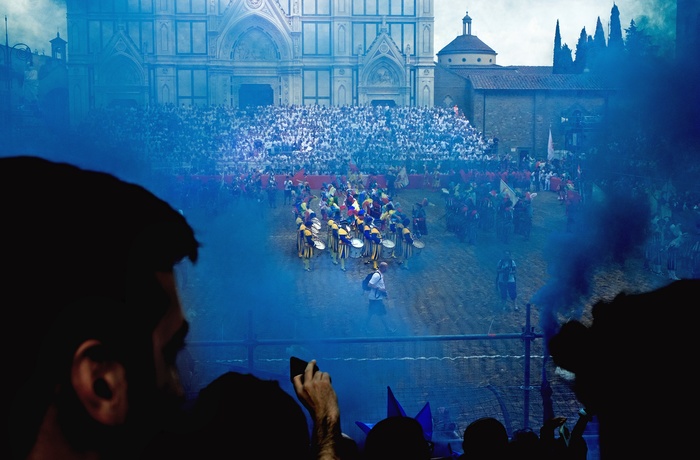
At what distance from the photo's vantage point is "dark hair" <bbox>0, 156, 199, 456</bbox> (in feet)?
3.27

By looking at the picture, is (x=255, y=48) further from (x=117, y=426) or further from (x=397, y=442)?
(x=117, y=426)

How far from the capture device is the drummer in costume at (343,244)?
18.0 metres

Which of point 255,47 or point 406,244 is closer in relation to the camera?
point 406,244

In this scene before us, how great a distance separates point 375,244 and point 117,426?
58.6ft

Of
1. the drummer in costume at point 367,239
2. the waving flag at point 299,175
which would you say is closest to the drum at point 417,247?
the drummer in costume at point 367,239

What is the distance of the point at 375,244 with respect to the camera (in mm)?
18859

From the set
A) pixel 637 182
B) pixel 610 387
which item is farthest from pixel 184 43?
pixel 610 387

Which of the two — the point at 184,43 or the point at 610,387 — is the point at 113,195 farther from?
the point at 184,43

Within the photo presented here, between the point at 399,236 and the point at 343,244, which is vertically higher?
the point at 399,236

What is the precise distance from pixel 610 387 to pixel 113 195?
1007 millimetres

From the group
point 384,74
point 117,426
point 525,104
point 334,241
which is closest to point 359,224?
point 334,241

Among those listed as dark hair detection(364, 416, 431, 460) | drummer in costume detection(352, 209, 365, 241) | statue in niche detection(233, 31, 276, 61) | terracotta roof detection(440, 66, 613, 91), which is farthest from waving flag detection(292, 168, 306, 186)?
dark hair detection(364, 416, 431, 460)

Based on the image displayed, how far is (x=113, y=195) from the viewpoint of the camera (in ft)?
3.54

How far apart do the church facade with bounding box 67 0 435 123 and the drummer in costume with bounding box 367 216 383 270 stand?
51.3ft
